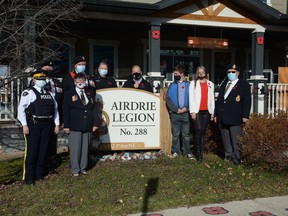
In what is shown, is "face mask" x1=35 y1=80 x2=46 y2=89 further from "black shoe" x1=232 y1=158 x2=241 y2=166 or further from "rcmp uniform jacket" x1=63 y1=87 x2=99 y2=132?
"black shoe" x1=232 y1=158 x2=241 y2=166

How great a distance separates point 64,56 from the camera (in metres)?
13.6

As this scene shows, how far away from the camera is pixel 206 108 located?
726 centimetres

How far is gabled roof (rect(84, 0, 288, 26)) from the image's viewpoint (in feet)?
34.1

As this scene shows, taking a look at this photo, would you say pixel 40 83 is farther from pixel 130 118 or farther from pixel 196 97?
pixel 196 97

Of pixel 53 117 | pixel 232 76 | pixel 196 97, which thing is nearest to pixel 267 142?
pixel 232 76

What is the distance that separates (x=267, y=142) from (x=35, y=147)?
393cm

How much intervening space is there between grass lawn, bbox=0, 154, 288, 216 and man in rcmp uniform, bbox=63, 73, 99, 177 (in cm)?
41

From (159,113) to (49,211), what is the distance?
3741 millimetres

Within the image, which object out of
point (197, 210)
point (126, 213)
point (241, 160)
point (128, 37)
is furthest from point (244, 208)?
point (128, 37)

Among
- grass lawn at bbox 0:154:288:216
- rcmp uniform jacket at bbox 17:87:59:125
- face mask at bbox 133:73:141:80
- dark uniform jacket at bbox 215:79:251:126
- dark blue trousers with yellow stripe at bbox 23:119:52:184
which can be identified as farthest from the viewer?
face mask at bbox 133:73:141:80

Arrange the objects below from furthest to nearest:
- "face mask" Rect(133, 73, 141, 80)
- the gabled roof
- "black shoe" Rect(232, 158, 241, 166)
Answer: the gabled roof, "face mask" Rect(133, 73, 141, 80), "black shoe" Rect(232, 158, 241, 166)

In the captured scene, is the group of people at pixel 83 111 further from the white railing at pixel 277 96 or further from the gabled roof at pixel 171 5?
the white railing at pixel 277 96

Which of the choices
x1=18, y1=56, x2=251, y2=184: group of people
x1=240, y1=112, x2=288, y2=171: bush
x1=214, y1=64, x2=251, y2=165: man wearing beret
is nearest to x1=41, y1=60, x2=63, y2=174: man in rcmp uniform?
x1=18, y1=56, x2=251, y2=184: group of people

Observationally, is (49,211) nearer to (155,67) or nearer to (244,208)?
(244,208)
